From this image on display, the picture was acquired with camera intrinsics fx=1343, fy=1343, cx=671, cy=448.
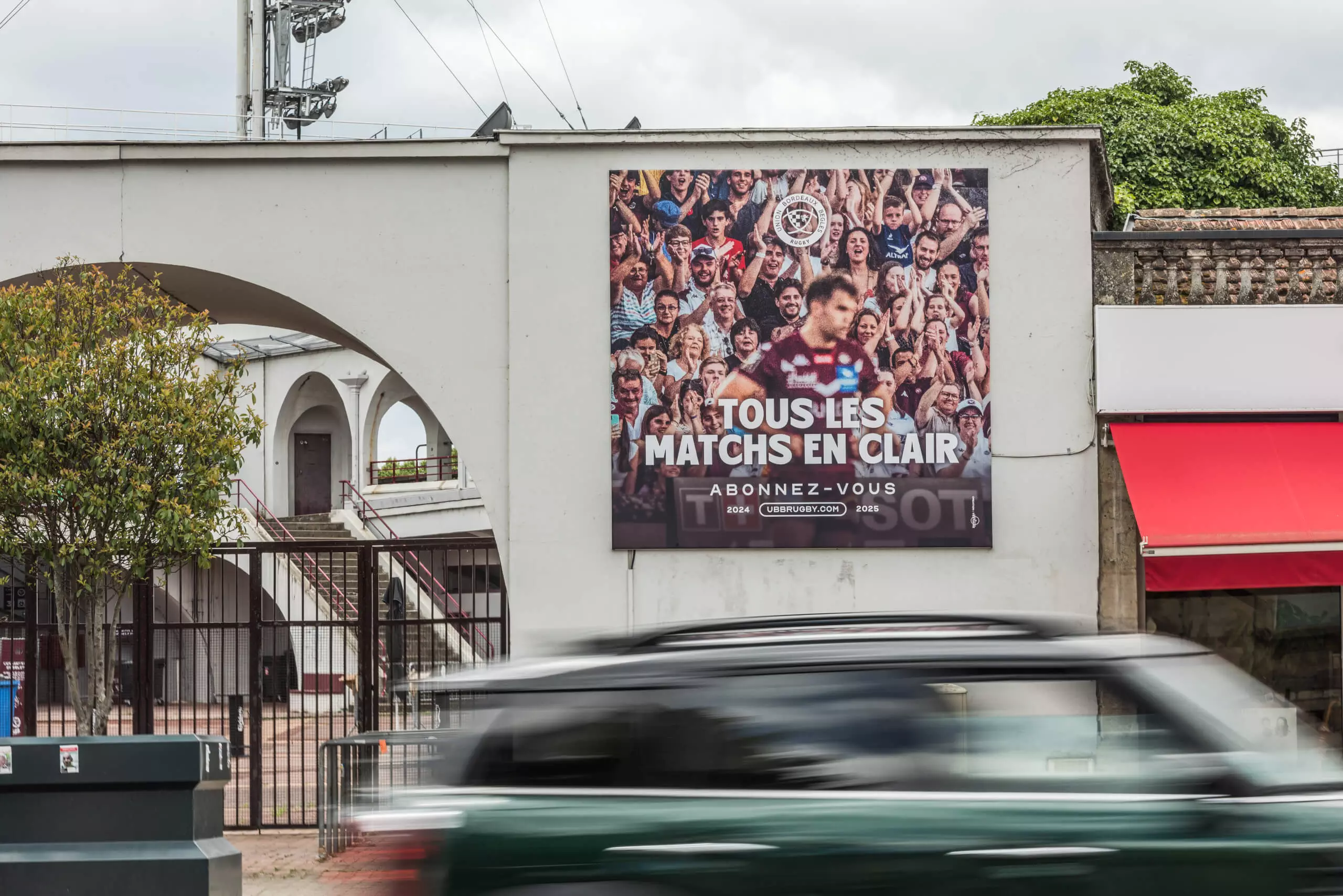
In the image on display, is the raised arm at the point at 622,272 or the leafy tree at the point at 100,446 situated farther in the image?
the raised arm at the point at 622,272

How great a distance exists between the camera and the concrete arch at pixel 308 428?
131ft

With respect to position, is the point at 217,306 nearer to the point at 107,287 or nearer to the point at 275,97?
the point at 107,287

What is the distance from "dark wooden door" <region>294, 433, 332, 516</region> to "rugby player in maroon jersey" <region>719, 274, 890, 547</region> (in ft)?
104

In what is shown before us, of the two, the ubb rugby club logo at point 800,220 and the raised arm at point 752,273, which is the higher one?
the ubb rugby club logo at point 800,220

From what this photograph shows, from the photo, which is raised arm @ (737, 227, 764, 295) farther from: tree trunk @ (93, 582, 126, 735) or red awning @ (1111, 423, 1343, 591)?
tree trunk @ (93, 582, 126, 735)

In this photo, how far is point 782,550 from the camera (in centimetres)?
1238

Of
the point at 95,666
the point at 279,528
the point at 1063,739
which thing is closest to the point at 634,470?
the point at 95,666

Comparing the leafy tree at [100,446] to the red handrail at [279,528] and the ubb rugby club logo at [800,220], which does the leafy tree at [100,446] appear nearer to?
the red handrail at [279,528]

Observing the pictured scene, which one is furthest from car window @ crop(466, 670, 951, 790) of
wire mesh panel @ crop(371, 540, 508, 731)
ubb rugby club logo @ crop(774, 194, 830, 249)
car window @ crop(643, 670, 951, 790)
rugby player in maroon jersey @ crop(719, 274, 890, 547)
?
ubb rugby club logo @ crop(774, 194, 830, 249)

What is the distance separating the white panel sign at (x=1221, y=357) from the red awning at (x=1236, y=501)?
0.87 feet

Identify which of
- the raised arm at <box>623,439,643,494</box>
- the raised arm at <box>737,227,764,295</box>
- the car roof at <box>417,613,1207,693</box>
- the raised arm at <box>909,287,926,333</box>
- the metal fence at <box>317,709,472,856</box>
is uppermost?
the raised arm at <box>737,227,764,295</box>

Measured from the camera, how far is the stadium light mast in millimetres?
26625

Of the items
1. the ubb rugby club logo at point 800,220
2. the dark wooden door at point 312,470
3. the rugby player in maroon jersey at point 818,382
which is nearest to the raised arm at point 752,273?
the ubb rugby club logo at point 800,220

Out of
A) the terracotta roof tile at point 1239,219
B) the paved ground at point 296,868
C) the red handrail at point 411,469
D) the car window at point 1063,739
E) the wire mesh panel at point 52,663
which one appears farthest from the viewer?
the red handrail at point 411,469
